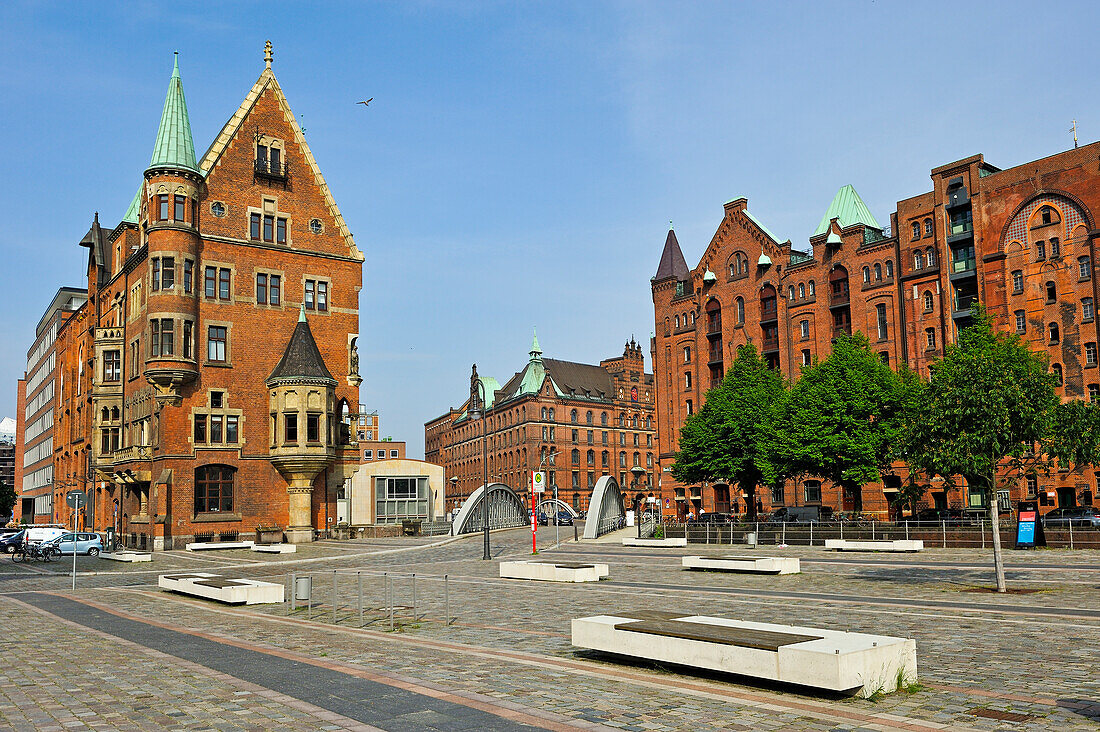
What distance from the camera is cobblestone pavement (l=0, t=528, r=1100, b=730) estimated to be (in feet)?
29.2

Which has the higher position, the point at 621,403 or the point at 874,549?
the point at 621,403

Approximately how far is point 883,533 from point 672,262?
173 ft

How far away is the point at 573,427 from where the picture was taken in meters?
120

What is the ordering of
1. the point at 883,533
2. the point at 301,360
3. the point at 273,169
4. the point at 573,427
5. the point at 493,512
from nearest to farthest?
the point at 883,533 < the point at 301,360 < the point at 273,169 < the point at 493,512 < the point at 573,427

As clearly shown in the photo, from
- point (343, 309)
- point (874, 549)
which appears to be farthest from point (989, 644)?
point (343, 309)

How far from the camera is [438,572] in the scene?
30359mm

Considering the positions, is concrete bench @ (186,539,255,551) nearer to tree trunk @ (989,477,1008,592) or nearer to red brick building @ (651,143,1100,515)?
red brick building @ (651,143,1100,515)

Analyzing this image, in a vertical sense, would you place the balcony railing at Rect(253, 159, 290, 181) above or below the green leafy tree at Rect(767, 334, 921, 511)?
above

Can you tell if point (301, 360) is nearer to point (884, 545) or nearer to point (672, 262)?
point (884, 545)

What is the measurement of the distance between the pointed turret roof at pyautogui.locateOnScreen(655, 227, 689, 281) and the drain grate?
257ft

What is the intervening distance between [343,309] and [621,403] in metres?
72.1

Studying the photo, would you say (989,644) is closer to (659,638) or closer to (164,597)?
(659,638)

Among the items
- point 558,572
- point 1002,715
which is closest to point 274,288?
point 558,572

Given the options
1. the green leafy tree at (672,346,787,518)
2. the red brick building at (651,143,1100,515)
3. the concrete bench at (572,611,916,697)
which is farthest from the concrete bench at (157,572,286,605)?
the green leafy tree at (672,346,787,518)
